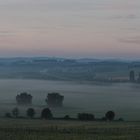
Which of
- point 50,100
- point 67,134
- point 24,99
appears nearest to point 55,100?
point 50,100

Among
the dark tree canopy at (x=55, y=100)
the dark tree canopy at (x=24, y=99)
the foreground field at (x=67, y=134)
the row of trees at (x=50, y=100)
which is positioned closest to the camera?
the foreground field at (x=67, y=134)

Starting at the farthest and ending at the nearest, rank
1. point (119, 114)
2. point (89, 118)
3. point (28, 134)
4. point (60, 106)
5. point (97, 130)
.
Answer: point (60, 106) → point (119, 114) → point (89, 118) → point (97, 130) → point (28, 134)

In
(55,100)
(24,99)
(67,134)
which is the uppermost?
(24,99)

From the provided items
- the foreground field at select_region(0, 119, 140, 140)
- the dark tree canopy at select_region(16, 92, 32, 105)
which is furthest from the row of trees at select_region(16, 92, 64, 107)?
the foreground field at select_region(0, 119, 140, 140)

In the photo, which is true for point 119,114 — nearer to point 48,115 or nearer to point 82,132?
point 48,115

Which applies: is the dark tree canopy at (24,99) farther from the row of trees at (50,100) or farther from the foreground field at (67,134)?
the foreground field at (67,134)

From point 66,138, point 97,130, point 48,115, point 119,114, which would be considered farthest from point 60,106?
point 66,138

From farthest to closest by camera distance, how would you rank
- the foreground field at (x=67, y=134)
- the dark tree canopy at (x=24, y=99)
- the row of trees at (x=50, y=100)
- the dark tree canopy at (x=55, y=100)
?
the dark tree canopy at (x=24, y=99), the row of trees at (x=50, y=100), the dark tree canopy at (x=55, y=100), the foreground field at (x=67, y=134)

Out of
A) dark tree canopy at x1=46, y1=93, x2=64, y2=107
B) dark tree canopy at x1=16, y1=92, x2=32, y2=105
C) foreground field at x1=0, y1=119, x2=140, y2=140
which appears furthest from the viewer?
dark tree canopy at x1=16, y1=92, x2=32, y2=105

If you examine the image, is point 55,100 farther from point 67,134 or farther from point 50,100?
point 67,134

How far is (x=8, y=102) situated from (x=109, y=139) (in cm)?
9291

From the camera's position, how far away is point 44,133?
65875 mm

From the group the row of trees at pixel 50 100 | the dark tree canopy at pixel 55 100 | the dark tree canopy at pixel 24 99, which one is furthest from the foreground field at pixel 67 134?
the dark tree canopy at pixel 24 99

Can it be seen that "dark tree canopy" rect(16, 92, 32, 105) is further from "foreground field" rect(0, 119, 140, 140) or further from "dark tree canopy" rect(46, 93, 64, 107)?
"foreground field" rect(0, 119, 140, 140)
